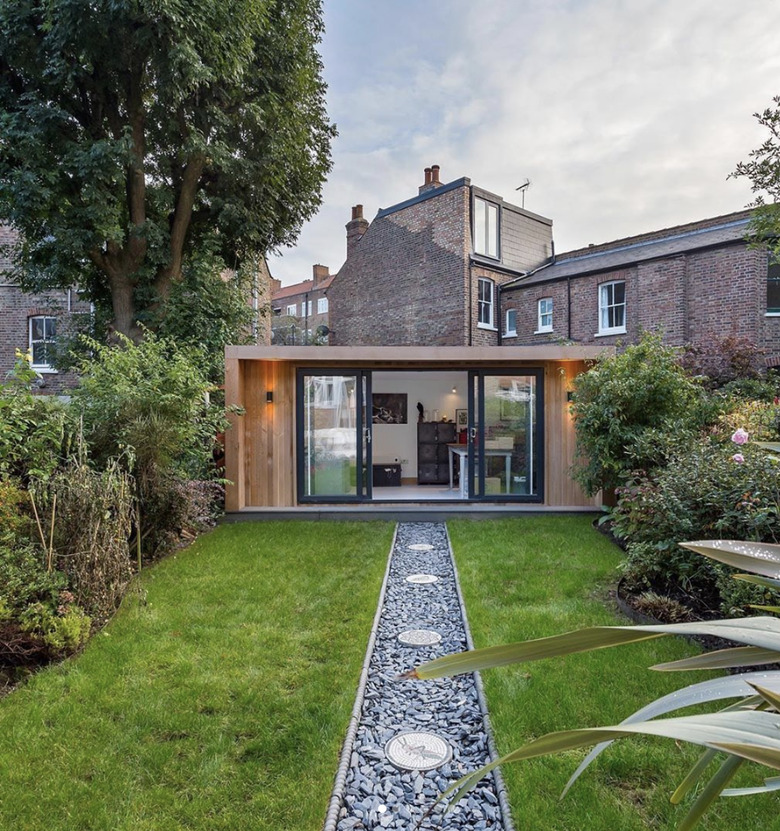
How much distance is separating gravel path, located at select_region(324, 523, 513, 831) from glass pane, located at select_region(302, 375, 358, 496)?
3.75 metres

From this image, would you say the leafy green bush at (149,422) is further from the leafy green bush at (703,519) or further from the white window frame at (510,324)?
the white window frame at (510,324)

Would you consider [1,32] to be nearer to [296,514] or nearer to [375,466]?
[296,514]

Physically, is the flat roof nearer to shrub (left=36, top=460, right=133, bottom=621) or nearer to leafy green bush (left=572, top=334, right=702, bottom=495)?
leafy green bush (left=572, top=334, right=702, bottom=495)

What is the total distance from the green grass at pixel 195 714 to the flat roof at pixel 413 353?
3480 mm

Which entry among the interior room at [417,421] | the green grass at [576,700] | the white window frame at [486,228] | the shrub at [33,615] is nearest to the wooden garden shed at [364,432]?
the green grass at [576,700]

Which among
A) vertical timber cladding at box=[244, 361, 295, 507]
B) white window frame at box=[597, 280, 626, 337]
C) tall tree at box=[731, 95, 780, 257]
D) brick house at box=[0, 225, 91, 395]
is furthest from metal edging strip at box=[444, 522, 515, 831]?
brick house at box=[0, 225, 91, 395]

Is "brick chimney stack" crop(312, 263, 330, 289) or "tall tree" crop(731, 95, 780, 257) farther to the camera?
"brick chimney stack" crop(312, 263, 330, 289)

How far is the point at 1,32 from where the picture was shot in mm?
7359

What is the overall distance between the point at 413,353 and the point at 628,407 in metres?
2.86

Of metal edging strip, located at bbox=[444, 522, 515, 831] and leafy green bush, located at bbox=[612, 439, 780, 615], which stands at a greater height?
leafy green bush, located at bbox=[612, 439, 780, 615]

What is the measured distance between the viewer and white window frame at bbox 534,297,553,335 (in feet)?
50.8

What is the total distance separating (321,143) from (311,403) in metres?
6.06

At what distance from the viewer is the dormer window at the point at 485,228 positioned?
51.9ft

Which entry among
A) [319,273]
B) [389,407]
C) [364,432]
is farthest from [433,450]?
[319,273]
